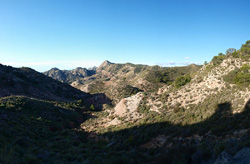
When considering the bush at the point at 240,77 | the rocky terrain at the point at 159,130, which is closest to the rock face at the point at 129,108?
the rocky terrain at the point at 159,130

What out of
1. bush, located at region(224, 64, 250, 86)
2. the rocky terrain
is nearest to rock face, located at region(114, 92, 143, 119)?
the rocky terrain

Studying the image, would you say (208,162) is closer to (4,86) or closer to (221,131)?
(221,131)

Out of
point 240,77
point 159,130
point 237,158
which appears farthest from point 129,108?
point 237,158

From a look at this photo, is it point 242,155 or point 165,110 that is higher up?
point 242,155

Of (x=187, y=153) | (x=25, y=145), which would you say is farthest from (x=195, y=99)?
(x=25, y=145)

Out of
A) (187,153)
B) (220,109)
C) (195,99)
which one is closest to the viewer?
(187,153)

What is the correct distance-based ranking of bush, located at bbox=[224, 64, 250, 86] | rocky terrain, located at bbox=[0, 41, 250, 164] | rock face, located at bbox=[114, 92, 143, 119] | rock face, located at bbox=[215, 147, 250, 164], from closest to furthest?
rock face, located at bbox=[215, 147, 250, 164], rocky terrain, located at bbox=[0, 41, 250, 164], bush, located at bbox=[224, 64, 250, 86], rock face, located at bbox=[114, 92, 143, 119]

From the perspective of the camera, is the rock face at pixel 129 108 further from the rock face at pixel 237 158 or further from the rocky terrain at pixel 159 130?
the rock face at pixel 237 158

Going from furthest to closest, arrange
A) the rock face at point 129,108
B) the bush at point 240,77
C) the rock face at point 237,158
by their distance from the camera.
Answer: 1. the rock face at point 129,108
2. the bush at point 240,77
3. the rock face at point 237,158

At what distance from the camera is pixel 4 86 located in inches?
1754

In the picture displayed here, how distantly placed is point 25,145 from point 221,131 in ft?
63.5

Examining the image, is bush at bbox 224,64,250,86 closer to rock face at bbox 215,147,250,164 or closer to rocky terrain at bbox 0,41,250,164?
rocky terrain at bbox 0,41,250,164

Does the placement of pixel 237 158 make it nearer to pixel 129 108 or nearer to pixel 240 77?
pixel 240 77

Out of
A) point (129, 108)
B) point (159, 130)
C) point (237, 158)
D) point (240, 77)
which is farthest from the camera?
point (129, 108)
